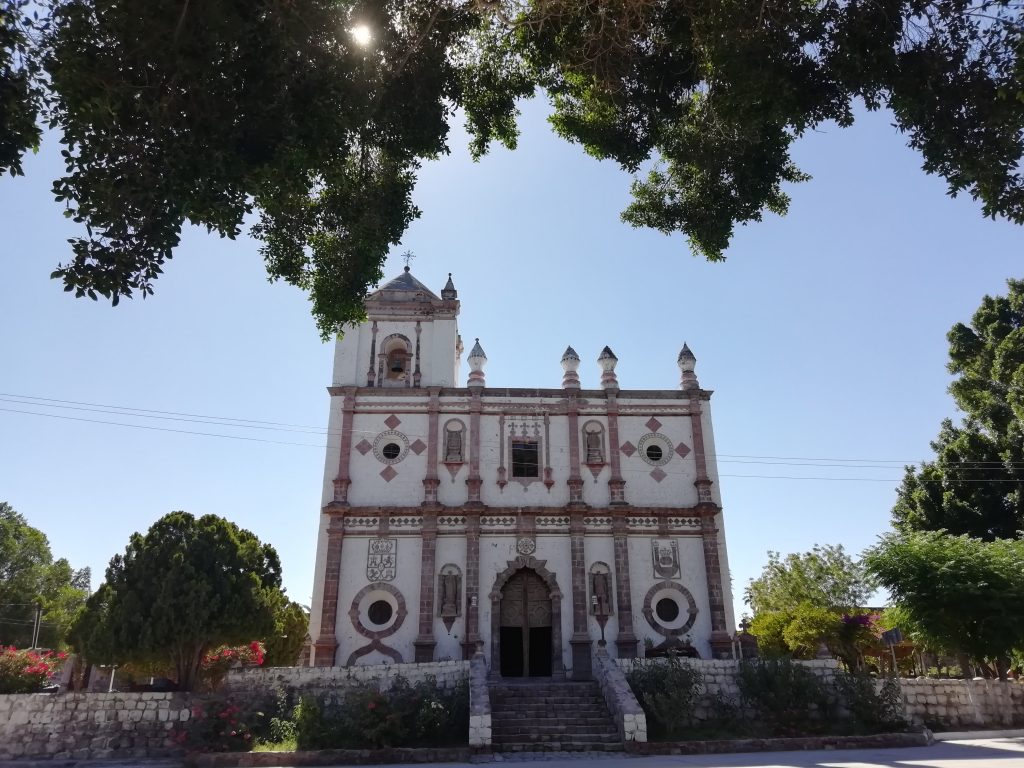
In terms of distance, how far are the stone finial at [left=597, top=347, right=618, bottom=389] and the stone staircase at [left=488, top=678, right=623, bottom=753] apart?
10.4 metres

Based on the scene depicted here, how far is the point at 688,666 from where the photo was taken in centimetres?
1656

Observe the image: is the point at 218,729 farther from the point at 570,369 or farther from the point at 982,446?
the point at 982,446

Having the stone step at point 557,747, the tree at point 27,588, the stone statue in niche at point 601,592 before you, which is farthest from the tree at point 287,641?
the tree at point 27,588

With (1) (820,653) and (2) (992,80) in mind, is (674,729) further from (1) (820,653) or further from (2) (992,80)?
(2) (992,80)

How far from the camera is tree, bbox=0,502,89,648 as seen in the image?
44.2 m

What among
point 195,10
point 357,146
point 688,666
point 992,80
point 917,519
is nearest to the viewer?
point 195,10

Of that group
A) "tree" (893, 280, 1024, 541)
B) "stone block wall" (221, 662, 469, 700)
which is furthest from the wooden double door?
"tree" (893, 280, 1024, 541)

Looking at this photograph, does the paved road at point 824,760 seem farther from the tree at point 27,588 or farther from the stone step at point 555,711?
the tree at point 27,588

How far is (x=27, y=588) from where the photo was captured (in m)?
45.4

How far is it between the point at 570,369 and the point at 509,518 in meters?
5.80

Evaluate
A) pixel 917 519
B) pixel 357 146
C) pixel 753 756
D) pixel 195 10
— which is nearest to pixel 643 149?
pixel 357 146

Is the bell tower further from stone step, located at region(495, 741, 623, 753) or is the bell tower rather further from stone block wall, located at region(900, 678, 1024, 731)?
stone block wall, located at region(900, 678, 1024, 731)

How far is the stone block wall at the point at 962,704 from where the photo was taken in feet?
54.5

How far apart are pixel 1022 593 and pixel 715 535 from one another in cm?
803
